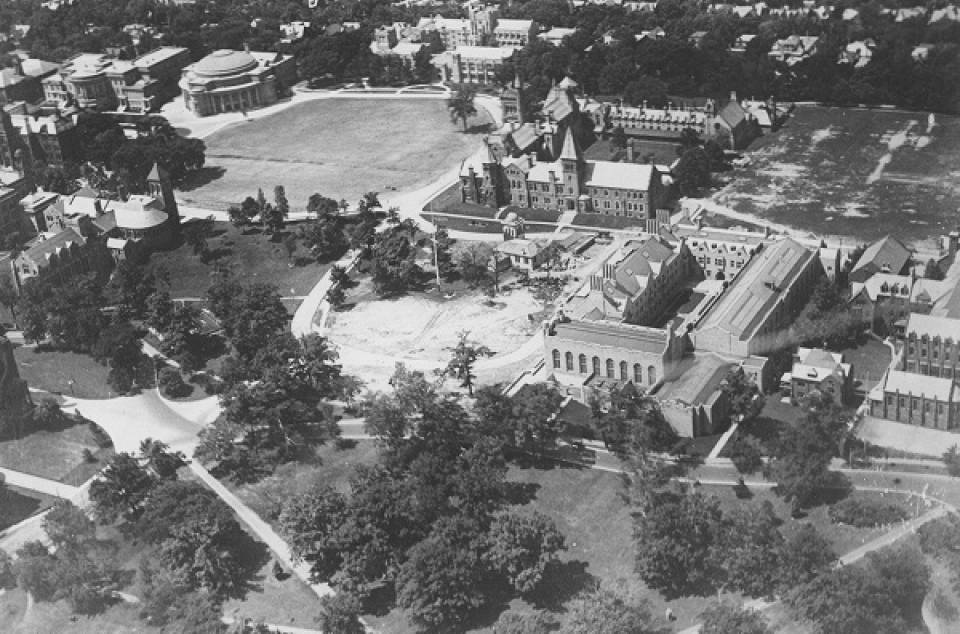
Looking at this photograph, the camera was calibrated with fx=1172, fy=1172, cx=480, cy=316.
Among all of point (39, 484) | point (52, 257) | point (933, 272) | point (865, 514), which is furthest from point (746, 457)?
point (52, 257)

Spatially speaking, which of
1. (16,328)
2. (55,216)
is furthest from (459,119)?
(16,328)

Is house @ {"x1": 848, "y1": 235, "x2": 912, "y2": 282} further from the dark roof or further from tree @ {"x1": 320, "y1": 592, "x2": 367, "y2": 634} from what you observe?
the dark roof

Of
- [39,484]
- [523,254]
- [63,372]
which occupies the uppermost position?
[523,254]

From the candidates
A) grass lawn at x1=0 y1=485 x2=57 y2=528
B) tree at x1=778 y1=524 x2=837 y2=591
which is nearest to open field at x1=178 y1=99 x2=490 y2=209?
grass lawn at x1=0 y1=485 x2=57 y2=528

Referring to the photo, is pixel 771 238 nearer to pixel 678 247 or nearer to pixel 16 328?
pixel 678 247

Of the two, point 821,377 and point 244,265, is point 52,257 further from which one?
point 821,377

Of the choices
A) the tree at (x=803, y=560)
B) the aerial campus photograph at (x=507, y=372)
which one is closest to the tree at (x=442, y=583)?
the aerial campus photograph at (x=507, y=372)
